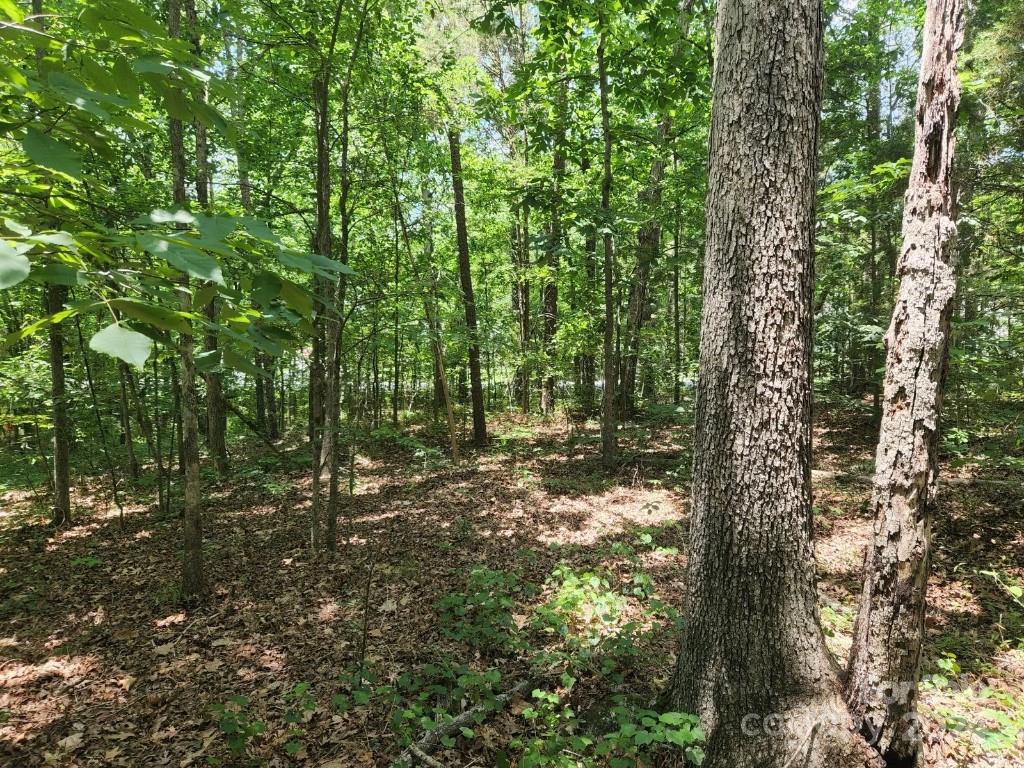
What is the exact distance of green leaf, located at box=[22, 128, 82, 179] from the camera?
0.99 m

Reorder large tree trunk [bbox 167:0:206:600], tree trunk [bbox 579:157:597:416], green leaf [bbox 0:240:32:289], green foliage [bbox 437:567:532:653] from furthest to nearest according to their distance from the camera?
tree trunk [bbox 579:157:597:416]
large tree trunk [bbox 167:0:206:600]
green foliage [bbox 437:567:532:653]
green leaf [bbox 0:240:32:289]

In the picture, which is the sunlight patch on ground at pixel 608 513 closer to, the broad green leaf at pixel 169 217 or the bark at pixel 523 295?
the bark at pixel 523 295

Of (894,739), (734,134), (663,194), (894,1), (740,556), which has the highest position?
(894,1)

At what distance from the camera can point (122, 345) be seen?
865 mm

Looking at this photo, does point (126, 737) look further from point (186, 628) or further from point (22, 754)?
point (186, 628)

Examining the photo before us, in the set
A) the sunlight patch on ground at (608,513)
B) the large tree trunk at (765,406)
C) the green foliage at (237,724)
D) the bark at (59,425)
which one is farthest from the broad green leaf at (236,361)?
the bark at (59,425)

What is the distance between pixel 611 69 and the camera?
726 cm

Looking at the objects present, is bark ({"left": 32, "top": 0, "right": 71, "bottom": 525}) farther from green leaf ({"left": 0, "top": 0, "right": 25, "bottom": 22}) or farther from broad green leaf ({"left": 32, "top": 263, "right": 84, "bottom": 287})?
broad green leaf ({"left": 32, "top": 263, "right": 84, "bottom": 287})

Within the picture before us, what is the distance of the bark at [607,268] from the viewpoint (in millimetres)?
7211

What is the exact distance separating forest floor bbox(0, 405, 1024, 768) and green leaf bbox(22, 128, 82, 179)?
3.10 m

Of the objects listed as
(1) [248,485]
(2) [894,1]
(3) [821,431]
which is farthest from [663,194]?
(1) [248,485]

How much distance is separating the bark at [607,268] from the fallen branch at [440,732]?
5.42 m

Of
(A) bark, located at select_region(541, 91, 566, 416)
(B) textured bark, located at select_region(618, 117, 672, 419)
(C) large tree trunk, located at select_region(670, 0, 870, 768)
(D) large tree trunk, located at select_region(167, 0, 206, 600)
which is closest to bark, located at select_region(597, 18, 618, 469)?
(A) bark, located at select_region(541, 91, 566, 416)

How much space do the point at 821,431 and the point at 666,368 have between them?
3890 mm
